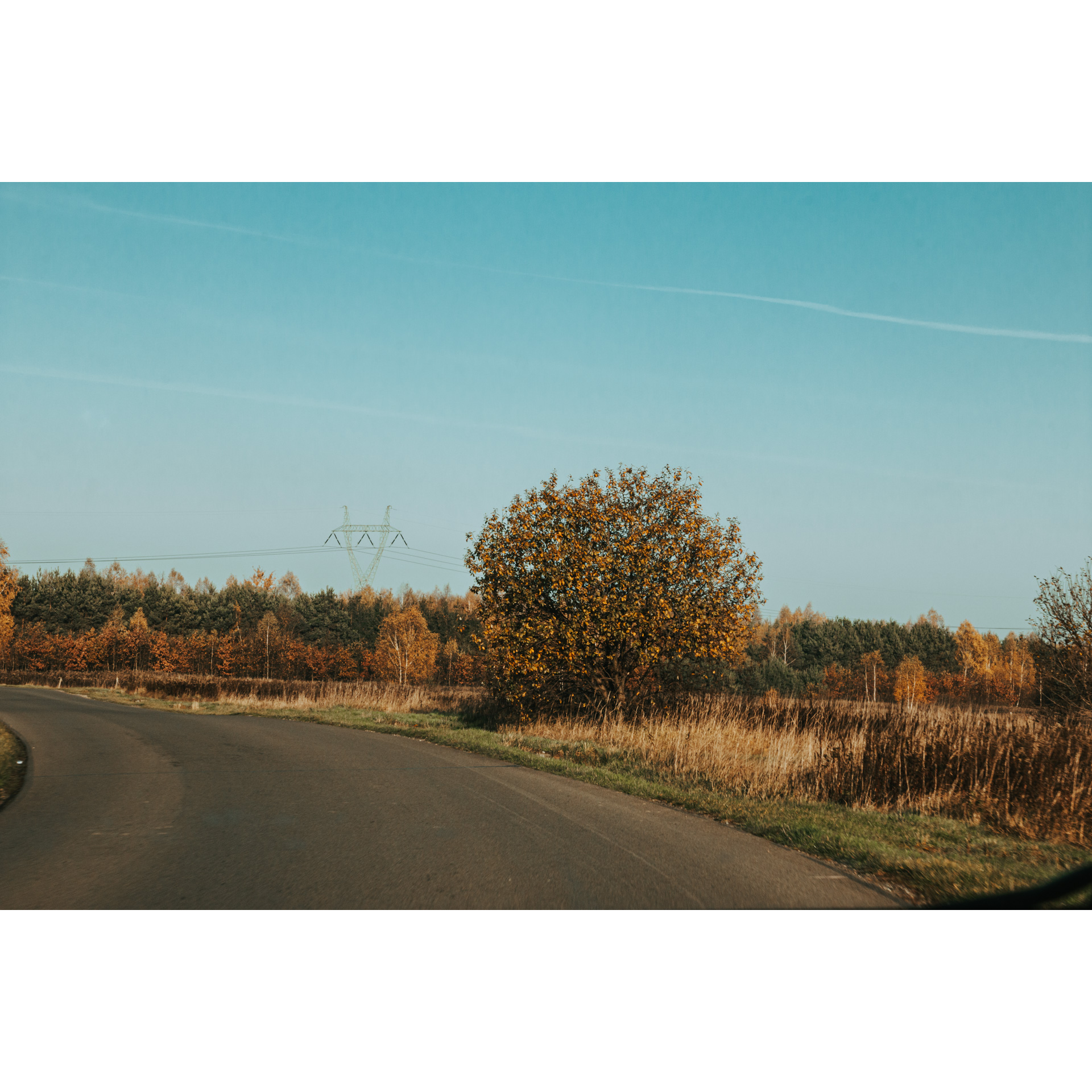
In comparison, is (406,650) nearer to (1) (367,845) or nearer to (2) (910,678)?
(2) (910,678)

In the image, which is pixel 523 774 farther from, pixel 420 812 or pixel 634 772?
pixel 420 812

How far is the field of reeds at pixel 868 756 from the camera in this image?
31.4 ft

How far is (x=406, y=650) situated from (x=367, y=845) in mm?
80606

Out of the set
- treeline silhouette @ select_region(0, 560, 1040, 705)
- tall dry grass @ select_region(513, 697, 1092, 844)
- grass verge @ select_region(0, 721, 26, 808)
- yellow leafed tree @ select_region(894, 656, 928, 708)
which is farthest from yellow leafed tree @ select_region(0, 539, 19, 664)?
yellow leafed tree @ select_region(894, 656, 928, 708)

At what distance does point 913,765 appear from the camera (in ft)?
35.9

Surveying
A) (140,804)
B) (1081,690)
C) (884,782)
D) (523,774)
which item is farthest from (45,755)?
(1081,690)

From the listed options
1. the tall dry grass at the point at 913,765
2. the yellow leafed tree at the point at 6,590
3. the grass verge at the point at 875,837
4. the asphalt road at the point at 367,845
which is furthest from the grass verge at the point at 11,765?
the yellow leafed tree at the point at 6,590

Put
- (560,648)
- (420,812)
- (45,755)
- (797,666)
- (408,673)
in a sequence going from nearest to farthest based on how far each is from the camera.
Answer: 1. (420,812)
2. (45,755)
3. (560,648)
4. (408,673)
5. (797,666)

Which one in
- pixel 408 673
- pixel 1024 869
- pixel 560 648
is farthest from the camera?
pixel 408 673

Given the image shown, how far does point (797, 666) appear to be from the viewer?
9669 centimetres

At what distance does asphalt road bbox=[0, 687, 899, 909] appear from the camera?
559 centimetres

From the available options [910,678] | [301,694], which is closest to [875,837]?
[301,694]

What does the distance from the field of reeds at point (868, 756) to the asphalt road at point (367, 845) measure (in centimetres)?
235

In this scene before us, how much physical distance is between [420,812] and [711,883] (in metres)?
3.95
